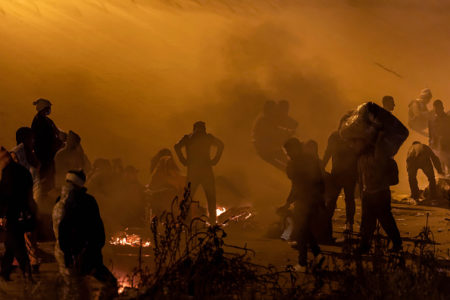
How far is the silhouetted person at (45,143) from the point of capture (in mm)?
9906

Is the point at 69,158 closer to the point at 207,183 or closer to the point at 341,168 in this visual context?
the point at 207,183

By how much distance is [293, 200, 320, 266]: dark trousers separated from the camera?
862 centimetres

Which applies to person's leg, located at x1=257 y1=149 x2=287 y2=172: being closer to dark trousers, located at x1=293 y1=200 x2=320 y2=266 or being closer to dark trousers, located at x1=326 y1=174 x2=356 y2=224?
dark trousers, located at x1=326 y1=174 x2=356 y2=224

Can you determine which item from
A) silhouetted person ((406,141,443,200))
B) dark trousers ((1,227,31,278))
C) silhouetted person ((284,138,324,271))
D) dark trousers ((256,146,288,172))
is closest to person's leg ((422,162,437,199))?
silhouetted person ((406,141,443,200))

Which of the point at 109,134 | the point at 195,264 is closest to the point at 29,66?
the point at 109,134

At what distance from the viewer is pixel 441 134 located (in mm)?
16234

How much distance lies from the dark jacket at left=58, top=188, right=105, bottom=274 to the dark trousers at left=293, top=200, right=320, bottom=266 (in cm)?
257

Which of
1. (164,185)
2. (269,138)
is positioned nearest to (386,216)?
(164,185)

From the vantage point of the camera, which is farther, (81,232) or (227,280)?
(81,232)

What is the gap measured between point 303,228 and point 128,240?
325 centimetres

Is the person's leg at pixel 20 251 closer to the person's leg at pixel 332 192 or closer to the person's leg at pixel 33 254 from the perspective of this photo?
the person's leg at pixel 33 254

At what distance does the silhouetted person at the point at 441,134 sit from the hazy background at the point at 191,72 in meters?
3.37

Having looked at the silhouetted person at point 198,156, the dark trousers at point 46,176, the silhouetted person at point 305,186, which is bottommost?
the silhouetted person at point 305,186

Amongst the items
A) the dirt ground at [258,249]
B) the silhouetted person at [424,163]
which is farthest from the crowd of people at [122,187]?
the silhouetted person at [424,163]
